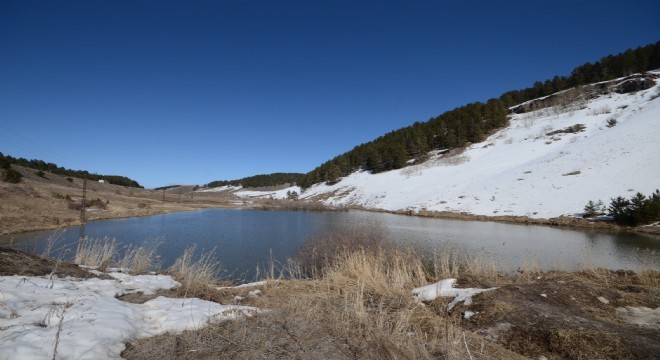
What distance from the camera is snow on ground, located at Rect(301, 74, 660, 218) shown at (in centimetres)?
3412

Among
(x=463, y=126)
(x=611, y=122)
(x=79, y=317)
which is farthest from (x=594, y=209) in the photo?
(x=463, y=126)

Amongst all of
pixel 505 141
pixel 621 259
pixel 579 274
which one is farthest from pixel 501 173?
pixel 579 274

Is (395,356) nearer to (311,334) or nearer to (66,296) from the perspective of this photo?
(311,334)

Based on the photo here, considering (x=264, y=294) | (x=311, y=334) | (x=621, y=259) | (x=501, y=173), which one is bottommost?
(x=621, y=259)

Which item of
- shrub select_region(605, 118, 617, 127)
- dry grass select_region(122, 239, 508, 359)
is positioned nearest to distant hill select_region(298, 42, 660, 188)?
shrub select_region(605, 118, 617, 127)

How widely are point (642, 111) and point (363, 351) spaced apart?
241ft

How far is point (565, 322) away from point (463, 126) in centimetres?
8184

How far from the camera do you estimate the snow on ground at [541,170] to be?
34.1 meters

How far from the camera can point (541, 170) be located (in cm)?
4397

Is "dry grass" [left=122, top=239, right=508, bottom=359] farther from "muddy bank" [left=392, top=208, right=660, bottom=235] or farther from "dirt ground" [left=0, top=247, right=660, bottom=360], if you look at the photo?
"muddy bank" [left=392, top=208, right=660, bottom=235]

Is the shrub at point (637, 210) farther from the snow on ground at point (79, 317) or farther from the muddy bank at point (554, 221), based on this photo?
the snow on ground at point (79, 317)

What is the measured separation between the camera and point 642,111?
52.7 m

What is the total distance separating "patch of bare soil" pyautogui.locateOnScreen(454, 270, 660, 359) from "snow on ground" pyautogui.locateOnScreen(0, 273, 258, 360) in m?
4.10

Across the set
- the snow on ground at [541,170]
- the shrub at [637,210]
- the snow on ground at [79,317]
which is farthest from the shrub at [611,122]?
the snow on ground at [79,317]
